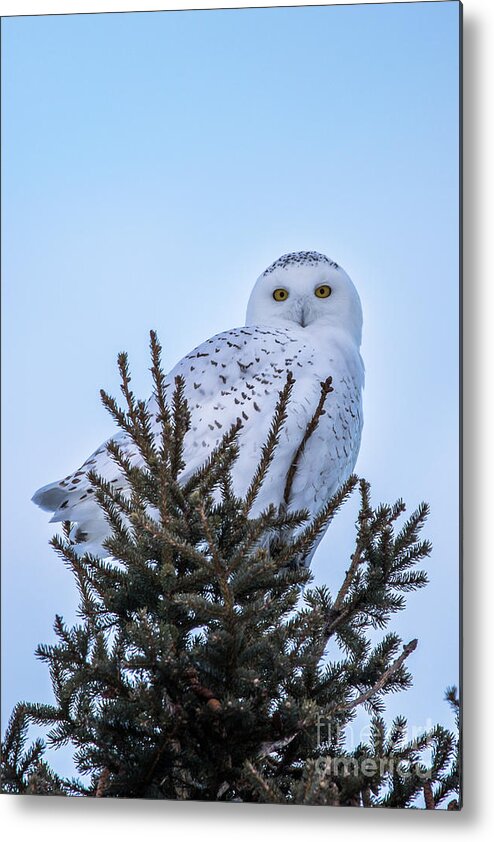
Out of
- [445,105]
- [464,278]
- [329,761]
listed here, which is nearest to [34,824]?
[329,761]

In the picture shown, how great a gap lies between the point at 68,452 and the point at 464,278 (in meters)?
0.68

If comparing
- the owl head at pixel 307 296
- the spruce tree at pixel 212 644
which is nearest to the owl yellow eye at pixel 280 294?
the owl head at pixel 307 296

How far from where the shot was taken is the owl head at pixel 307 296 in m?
1.95

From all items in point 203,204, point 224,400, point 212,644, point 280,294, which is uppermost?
point 203,204

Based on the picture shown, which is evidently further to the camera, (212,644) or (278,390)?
(278,390)

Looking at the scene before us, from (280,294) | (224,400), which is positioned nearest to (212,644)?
(224,400)

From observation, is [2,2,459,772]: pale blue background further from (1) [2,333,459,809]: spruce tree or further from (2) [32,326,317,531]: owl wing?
(1) [2,333,459,809]: spruce tree

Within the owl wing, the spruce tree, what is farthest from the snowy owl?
the spruce tree

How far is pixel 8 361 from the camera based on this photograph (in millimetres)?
1990

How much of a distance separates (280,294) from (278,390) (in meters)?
0.19

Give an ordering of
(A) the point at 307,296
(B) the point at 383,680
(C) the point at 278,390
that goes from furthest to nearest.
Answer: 1. (A) the point at 307,296
2. (C) the point at 278,390
3. (B) the point at 383,680

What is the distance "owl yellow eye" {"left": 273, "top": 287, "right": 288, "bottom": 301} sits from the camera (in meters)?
2.00

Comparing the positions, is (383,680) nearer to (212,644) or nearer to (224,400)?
(212,644)

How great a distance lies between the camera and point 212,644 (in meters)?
1.41
